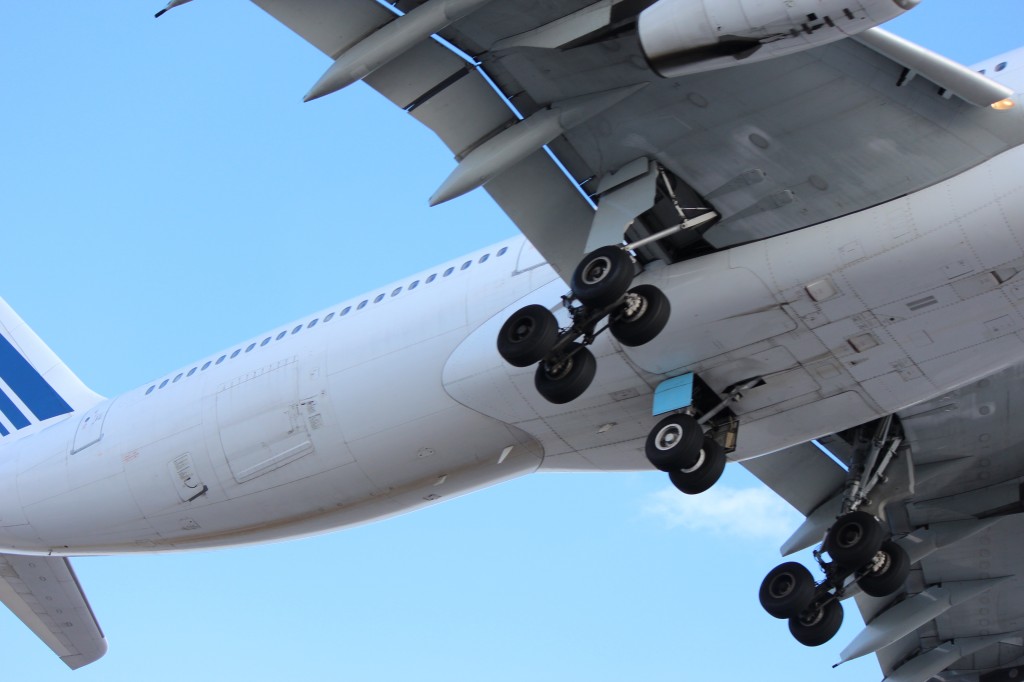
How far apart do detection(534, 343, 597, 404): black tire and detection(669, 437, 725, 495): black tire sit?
172 cm

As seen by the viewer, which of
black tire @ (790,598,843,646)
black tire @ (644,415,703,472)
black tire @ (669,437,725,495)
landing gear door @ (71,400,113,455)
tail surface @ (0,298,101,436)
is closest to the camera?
black tire @ (644,415,703,472)

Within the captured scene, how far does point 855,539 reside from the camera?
57.0ft

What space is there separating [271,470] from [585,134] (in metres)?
7.17

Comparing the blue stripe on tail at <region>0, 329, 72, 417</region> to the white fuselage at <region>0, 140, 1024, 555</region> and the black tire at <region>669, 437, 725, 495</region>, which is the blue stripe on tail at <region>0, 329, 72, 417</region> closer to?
the white fuselage at <region>0, 140, 1024, 555</region>

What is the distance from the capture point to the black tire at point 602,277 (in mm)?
14680

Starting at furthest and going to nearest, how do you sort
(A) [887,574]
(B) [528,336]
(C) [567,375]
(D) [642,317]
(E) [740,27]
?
(A) [887,574] < (C) [567,375] < (B) [528,336] < (D) [642,317] < (E) [740,27]

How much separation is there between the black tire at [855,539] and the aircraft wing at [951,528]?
1089 mm

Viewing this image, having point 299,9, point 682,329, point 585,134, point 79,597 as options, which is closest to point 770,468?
point 682,329

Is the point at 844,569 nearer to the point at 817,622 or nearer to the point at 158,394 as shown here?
the point at 817,622

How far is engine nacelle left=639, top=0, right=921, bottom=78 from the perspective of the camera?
1186 centimetres

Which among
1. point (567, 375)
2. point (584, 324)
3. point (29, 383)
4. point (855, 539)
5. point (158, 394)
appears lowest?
point (855, 539)

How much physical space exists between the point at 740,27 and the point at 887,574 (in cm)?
874

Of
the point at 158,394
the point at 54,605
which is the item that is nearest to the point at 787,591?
the point at 158,394

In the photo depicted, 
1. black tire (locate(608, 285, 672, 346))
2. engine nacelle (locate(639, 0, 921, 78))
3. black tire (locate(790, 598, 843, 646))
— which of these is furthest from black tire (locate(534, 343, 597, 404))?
black tire (locate(790, 598, 843, 646))
